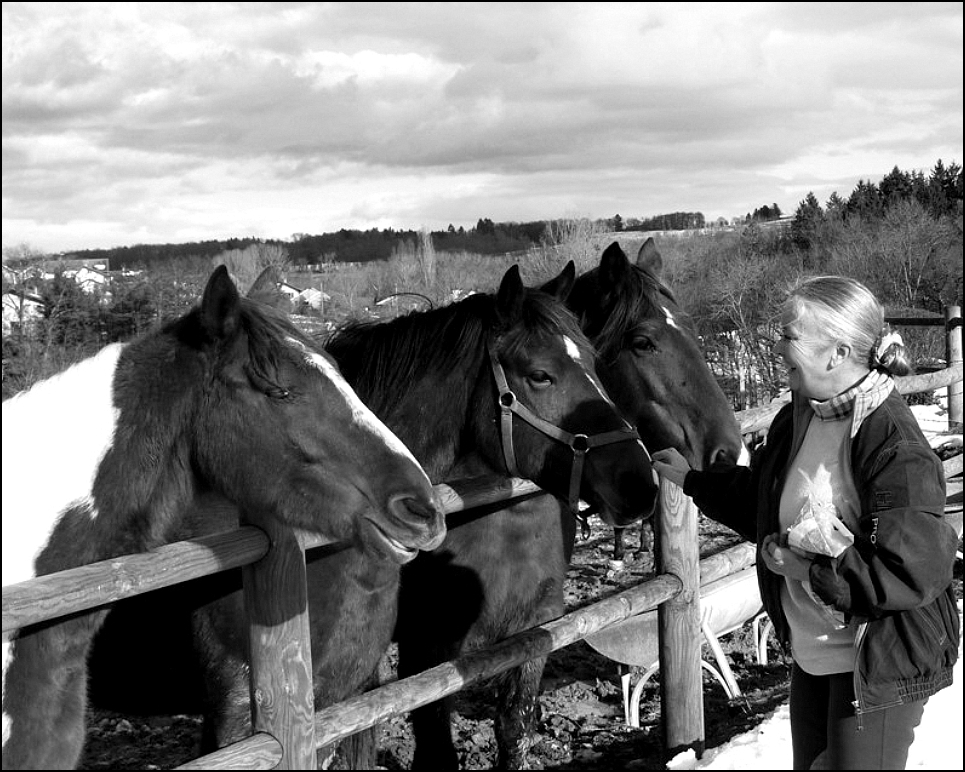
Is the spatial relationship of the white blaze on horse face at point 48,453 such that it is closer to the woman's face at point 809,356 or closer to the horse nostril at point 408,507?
the horse nostril at point 408,507

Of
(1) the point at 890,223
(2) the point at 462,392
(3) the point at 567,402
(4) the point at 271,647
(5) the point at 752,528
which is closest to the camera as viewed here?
(4) the point at 271,647

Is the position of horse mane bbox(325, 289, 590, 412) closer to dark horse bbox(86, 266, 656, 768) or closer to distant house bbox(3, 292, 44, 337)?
dark horse bbox(86, 266, 656, 768)

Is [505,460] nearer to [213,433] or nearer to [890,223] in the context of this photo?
[213,433]

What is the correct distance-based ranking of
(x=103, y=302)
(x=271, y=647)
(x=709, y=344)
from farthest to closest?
1. (x=103, y=302)
2. (x=709, y=344)
3. (x=271, y=647)

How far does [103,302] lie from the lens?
31797mm

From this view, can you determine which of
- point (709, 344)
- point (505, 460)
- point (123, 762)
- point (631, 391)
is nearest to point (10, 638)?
point (505, 460)

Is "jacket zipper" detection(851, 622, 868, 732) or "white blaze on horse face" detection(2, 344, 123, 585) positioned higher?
"white blaze on horse face" detection(2, 344, 123, 585)

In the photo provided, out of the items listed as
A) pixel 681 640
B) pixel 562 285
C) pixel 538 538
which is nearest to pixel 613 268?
pixel 562 285

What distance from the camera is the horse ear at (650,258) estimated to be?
513 centimetres

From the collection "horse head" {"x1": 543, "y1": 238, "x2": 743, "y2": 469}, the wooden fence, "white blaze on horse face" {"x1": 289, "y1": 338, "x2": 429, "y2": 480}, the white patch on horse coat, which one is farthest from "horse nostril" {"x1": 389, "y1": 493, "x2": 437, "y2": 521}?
"horse head" {"x1": 543, "y1": 238, "x2": 743, "y2": 469}

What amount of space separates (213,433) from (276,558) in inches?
16.7

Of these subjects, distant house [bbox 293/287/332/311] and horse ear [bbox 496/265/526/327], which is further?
distant house [bbox 293/287/332/311]

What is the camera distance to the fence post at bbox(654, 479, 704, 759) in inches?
170

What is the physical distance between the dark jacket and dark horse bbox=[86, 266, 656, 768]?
1.12m
